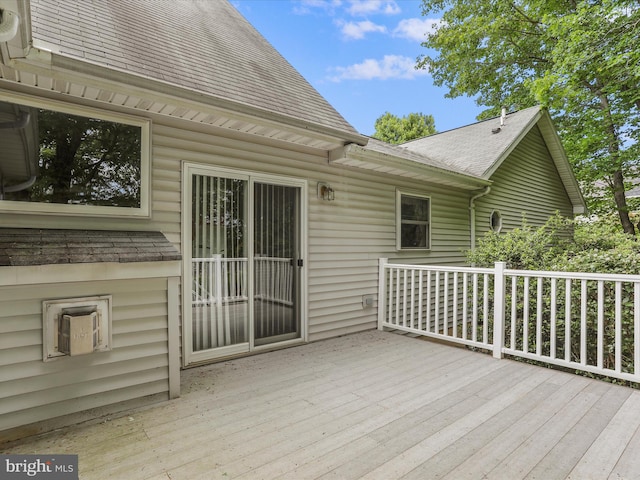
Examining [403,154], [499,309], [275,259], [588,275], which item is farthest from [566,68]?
[275,259]

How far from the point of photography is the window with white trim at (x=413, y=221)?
5.62 m

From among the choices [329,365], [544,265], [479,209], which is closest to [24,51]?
[329,365]

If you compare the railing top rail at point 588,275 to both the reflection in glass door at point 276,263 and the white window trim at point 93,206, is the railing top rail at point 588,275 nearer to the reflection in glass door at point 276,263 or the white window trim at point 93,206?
the reflection in glass door at point 276,263

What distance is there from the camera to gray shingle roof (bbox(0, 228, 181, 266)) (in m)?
2.14

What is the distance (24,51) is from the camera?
81.2 inches

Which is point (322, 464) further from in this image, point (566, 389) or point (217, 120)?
point (217, 120)

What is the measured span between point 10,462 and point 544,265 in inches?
230

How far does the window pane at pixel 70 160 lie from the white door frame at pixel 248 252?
50 cm

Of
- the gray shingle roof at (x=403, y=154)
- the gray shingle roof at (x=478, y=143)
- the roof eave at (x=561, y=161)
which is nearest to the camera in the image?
the gray shingle roof at (x=403, y=154)

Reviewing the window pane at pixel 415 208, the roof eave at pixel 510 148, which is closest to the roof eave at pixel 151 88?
the window pane at pixel 415 208

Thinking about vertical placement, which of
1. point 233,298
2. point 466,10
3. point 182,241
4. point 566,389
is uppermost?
point 466,10

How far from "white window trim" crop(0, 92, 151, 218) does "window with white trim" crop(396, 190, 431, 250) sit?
12.5 feet

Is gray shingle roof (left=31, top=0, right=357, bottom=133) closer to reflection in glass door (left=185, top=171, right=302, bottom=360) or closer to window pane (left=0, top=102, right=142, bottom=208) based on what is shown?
window pane (left=0, top=102, right=142, bottom=208)

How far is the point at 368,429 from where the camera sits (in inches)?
92.5
